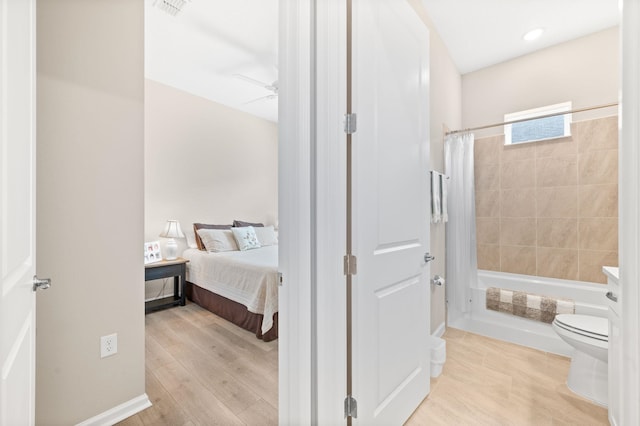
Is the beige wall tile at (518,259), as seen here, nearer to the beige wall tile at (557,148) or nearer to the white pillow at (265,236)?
the beige wall tile at (557,148)

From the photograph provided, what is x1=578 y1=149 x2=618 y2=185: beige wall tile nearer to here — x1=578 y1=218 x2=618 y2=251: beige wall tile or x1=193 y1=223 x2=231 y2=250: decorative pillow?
x1=578 y1=218 x2=618 y2=251: beige wall tile

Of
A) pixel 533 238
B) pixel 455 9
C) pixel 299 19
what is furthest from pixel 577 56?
pixel 299 19

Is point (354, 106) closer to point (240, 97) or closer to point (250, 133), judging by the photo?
point (240, 97)

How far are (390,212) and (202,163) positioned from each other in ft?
11.7

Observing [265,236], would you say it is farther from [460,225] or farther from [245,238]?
[460,225]

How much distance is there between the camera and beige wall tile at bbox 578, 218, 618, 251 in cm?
252

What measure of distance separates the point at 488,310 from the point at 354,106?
250cm

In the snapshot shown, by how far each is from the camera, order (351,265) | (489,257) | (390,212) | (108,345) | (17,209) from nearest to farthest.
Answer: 1. (17,209)
2. (351,265)
3. (390,212)
4. (108,345)
5. (489,257)

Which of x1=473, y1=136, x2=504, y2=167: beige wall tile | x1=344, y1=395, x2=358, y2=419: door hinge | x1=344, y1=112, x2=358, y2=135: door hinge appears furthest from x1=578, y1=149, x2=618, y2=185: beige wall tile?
x1=344, y1=395, x2=358, y2=419: door hinge

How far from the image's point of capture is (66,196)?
1.38 meters

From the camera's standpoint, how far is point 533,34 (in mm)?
2615

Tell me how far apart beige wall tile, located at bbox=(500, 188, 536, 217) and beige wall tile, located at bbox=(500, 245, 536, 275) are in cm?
37

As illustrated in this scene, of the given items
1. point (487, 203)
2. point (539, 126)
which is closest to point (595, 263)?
point (487, 203)

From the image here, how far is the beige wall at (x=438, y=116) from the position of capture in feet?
7.97
